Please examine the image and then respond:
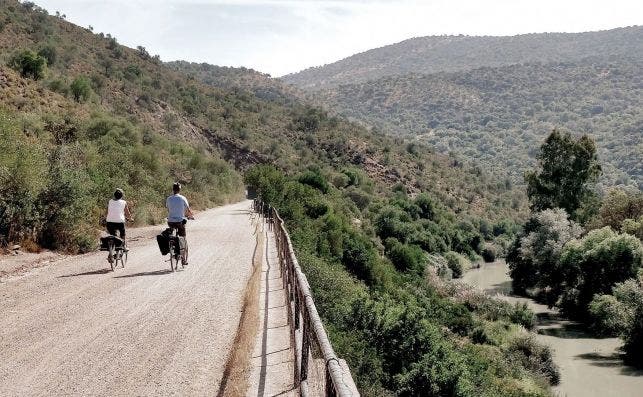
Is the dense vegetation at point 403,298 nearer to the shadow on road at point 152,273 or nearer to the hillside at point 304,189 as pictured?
the hillside at point 304,189

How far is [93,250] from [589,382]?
25177 mm

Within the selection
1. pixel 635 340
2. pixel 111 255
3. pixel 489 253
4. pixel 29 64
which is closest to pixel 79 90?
pixel 29 64

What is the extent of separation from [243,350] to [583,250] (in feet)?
134

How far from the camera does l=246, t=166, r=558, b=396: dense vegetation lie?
16.8 metres

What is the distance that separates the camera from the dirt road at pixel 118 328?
7.03 m

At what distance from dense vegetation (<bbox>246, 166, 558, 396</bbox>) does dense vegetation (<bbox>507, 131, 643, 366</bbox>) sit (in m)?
4.97

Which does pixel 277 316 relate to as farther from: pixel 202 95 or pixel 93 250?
pixel 202 95

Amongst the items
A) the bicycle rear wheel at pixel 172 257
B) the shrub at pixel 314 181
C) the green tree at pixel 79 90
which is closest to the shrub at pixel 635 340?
the bicycle rear wheel at pixel 172 257

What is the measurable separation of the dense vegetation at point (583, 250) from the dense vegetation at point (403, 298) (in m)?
4.97

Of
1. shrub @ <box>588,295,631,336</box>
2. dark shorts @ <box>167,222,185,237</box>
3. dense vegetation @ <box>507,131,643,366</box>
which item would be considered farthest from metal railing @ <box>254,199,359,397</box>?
dense vegetation @ <box>507,131,643,366</box>

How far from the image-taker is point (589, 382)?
96.4 ft

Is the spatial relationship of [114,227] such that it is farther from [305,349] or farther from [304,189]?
[304,189]

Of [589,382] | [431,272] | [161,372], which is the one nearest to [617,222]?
[431,272]

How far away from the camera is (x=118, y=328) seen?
30.7 feet
